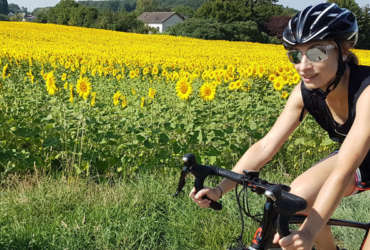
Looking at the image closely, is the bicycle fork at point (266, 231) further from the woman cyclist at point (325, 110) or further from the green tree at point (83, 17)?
the green tree at point (83, 17)

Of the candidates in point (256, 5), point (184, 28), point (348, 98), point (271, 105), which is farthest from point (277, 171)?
point (256, 5)

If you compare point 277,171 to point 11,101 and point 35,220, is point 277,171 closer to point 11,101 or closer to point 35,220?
point 35,220

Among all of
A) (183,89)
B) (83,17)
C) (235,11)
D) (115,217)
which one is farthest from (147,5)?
(115,217)

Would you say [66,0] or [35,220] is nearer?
[35,220]

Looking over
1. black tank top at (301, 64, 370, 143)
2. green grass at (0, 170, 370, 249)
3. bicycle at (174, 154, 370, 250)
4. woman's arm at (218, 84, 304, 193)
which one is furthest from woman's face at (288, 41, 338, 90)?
green grass at (0, 170, 370, 249)

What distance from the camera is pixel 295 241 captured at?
1.49 meters

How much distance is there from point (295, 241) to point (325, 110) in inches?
36.2

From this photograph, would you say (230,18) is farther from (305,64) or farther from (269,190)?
(269,190)

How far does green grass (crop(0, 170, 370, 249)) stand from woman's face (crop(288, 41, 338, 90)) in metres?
1.75

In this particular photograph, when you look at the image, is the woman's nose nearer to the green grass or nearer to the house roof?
the green grass

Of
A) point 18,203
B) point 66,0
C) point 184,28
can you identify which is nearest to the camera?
point 18,203

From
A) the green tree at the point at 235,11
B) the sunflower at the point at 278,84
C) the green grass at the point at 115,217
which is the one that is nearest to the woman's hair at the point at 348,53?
the green grass at the point at 115,217

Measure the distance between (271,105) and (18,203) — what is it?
3.87 meters

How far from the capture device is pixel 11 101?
549cm
